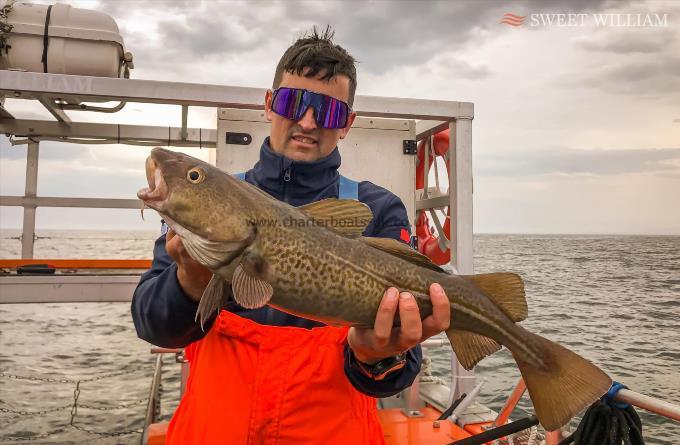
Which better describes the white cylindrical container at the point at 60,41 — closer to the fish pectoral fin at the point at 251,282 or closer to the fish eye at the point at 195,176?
the fish eye at the point at 195,176

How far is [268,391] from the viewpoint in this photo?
251cm

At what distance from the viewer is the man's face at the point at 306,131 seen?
2.96 m

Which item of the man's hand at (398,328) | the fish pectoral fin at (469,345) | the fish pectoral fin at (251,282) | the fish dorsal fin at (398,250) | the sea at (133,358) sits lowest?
the sea at (133,358)

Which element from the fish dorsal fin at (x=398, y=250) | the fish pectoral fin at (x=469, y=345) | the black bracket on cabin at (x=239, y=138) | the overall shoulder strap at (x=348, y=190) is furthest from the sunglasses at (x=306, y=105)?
the black bracket on cabin at (x=239, y=138)

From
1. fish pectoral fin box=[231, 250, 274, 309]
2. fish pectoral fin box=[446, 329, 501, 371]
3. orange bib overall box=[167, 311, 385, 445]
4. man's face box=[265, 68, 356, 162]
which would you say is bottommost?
orange bib overall box=[167, 311, 385, 445]

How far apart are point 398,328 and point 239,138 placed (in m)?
3.26

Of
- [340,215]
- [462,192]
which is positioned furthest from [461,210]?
[340,215]

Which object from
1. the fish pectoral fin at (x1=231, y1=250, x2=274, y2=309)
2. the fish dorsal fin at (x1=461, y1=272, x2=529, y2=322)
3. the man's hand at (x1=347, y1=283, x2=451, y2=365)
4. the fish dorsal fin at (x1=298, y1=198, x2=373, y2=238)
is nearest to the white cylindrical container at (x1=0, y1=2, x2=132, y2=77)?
the fish dorsal fin at (x1=298, y1=198, x2=373, y2=238)

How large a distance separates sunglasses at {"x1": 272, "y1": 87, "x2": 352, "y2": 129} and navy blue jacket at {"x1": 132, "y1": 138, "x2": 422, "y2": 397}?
0.24 metres

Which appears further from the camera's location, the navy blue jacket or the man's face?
the man's face

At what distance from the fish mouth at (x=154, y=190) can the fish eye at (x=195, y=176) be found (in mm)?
106

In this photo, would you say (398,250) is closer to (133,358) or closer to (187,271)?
(187,271)

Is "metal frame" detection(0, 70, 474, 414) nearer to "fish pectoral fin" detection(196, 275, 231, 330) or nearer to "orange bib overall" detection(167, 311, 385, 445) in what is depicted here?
"orange bib overall" detection(167, 311, 385, 445)

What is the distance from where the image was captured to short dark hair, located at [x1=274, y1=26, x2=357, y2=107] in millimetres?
2975
